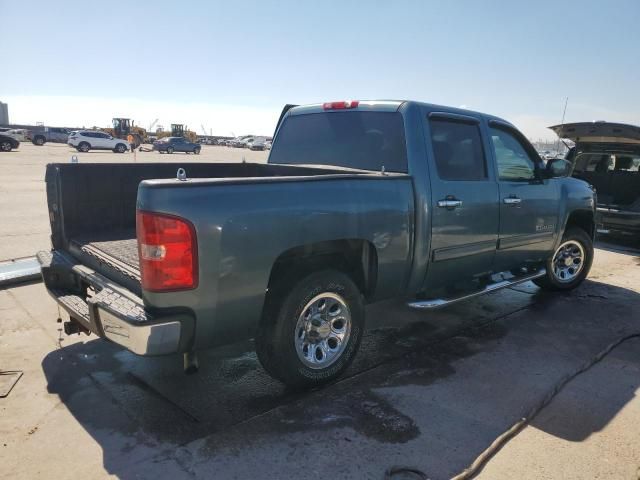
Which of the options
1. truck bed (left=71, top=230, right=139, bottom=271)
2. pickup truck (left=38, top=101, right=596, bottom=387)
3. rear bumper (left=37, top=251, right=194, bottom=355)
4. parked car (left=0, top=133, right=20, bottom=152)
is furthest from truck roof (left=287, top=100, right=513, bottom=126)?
parked car (left=0, top=133, right=20, bottom=152)

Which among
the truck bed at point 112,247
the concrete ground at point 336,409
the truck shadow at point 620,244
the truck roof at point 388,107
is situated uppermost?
the truck roof at point 388,107

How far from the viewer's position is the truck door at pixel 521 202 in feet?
15.1

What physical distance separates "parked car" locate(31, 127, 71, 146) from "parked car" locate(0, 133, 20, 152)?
1205 centimetres

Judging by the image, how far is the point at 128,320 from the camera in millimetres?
2604

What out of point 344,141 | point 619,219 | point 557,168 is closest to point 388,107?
point 344,141

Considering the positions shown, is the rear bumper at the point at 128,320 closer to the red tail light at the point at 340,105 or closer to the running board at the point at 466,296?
the running board at the point at 466,296

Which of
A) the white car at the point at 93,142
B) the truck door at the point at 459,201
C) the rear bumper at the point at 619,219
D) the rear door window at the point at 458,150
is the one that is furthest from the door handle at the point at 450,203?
the white car at the point at 93,142

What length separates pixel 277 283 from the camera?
318cm

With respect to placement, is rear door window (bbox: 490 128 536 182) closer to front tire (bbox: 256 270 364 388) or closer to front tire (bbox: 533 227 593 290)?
front tire (bbox: 533 227 593 290)

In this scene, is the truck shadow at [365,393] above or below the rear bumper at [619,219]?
below

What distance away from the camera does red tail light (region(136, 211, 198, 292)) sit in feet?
8.32

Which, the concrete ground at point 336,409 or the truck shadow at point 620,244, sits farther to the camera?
the truck shadow at point 620,244

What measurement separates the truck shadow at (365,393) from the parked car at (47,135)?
4632 cm

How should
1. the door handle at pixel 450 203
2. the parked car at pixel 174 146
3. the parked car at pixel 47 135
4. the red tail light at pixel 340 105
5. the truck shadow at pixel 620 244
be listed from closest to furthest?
1. the door handle at pixel 450 203
2. the red tail light at pixel 340 105
3. the truck shadow at pixel 620 244
4. the parked car at pixel 174 146
5. the parked car at pixel 47 135
